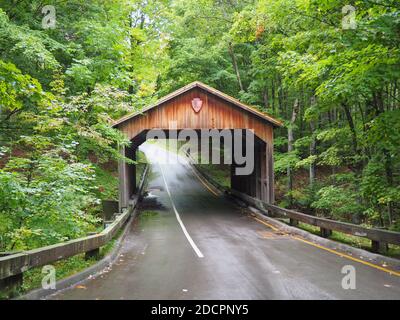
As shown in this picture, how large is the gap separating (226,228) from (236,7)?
18.7m

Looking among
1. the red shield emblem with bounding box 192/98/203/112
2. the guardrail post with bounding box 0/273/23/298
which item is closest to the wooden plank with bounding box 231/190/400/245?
the red shield emblem with bounding box 192/98/203/112

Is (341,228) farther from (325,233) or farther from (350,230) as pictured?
(325,233)

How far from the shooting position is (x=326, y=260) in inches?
352

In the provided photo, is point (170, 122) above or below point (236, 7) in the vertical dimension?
below

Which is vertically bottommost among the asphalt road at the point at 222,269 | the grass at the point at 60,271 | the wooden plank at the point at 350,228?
the asphalt road at the point at 222,269

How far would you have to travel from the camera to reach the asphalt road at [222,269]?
630cm

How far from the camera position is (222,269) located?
8.10 metres

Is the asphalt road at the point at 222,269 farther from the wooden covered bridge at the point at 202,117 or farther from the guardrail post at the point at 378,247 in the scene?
the wooden covered bridge at the point at 202,117

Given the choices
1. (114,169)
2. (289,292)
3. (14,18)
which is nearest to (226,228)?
(289,292)

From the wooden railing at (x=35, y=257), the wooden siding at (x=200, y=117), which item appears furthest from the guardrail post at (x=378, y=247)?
the wooden siding at (x=200, y=117)

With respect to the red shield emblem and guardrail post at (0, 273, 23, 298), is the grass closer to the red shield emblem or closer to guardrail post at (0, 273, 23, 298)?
guardrail post at (0, 273, 23, 298)

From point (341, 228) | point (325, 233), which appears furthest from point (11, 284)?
point (325, 233)

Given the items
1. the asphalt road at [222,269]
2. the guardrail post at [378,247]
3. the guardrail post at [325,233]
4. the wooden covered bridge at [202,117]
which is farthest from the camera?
the wooden covered bridge at [202,117]
